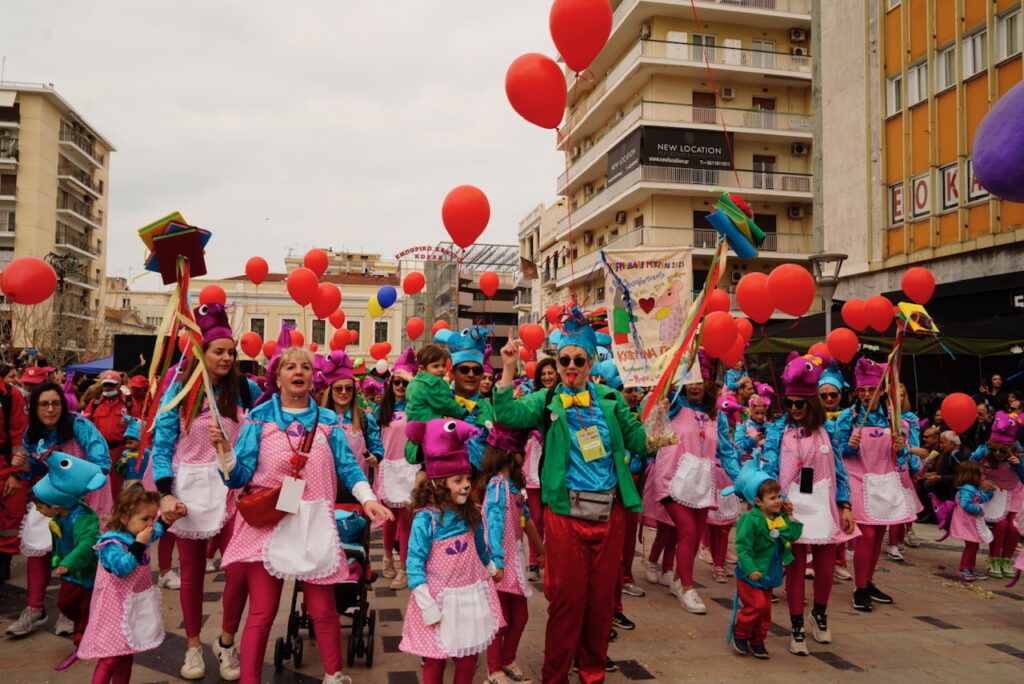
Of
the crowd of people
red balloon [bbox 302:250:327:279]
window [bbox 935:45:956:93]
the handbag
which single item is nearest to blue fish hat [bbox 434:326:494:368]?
the crowd of people

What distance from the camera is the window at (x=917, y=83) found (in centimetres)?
1851

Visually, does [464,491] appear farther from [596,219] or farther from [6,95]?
[6,95]

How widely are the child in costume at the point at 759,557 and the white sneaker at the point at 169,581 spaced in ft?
15.1

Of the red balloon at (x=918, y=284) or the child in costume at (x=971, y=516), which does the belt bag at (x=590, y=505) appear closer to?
the child in costume at (x=971, y=516)

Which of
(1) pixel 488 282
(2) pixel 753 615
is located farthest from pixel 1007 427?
(1) pixel 488 282

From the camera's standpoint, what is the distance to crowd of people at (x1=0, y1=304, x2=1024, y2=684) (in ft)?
12.6

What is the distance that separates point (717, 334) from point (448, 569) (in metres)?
5.70

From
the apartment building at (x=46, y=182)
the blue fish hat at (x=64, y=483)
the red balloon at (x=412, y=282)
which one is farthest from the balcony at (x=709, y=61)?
the apartment building at (x=46, y=182)

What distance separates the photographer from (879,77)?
20016 mm

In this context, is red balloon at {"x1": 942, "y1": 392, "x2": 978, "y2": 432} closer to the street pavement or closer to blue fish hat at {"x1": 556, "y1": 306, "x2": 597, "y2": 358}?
the street pavement

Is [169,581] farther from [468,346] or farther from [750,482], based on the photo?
[750,482]

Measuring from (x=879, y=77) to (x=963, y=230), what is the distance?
5383 millimetres

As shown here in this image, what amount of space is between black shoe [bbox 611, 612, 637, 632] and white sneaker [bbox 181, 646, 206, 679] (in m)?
2.84

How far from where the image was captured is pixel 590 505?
4270 mm
